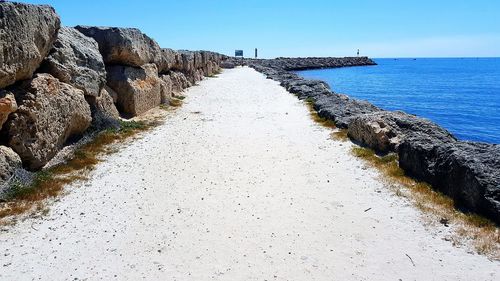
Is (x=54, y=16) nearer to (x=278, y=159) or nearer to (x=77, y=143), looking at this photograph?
(x=77, y=143)

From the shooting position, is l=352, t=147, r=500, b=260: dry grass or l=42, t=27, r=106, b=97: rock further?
l=42, t=27, r=106, b=97: rock

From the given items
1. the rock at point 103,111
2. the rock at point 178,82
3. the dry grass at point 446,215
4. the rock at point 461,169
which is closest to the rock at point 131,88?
the rock at point 103,111

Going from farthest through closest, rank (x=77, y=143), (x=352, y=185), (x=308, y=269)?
(x=77, y=143) → (x=352, y=185) → (x=308, y=269)

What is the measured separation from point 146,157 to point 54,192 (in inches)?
143

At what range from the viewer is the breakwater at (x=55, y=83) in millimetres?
9398

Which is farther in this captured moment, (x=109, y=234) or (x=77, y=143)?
(x=77, y=143)

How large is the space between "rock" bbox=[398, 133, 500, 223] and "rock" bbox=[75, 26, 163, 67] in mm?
13040

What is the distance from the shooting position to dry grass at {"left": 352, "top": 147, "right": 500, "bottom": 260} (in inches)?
271

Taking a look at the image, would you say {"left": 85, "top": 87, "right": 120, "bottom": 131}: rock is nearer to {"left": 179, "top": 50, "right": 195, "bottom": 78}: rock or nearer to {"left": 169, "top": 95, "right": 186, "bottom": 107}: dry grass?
{"left": 169, "top": 95, "right": 186, "bottom": 107}: dry grass

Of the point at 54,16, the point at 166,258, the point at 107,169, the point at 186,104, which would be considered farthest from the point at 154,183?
the point at 186,104

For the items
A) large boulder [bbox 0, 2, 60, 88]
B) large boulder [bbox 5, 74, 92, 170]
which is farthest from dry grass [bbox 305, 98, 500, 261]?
large boulder [bbox 0, 2, 60, 88]

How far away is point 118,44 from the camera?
1748 cm

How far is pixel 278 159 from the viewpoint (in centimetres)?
1241

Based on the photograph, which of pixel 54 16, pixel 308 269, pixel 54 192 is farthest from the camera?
pixel 54 16
